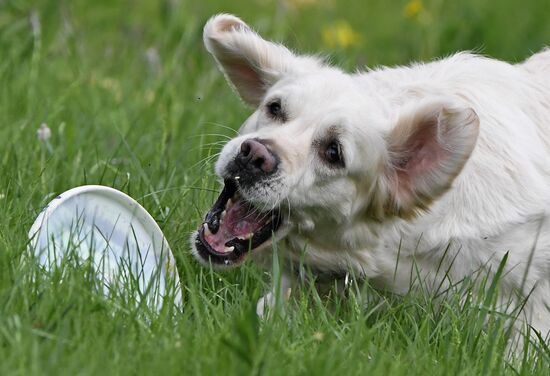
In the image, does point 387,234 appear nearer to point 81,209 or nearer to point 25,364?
point 81,209

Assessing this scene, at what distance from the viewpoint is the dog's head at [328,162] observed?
3562 mm

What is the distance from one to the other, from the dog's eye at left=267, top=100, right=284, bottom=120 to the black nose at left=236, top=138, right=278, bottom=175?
0.73 ft

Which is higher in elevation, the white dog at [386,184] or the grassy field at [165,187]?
the white dog at [386,184]

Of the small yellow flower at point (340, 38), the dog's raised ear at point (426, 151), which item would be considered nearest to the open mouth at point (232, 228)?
the dog's raised ear at point (426, 151)

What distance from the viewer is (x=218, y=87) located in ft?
21.2

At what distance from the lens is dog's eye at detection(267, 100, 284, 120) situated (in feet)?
12.3

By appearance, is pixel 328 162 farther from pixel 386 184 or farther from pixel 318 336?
pixel 318 336

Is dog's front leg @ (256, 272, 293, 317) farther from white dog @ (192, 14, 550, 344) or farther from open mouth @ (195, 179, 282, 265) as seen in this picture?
open mouth @ (195, 179, 282, 265)

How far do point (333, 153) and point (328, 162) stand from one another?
3 centimetres

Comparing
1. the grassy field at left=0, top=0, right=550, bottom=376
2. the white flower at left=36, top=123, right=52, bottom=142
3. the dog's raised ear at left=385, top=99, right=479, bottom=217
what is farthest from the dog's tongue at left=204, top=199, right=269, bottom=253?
the white flower at left=36, top=123, right=52, bottom=142

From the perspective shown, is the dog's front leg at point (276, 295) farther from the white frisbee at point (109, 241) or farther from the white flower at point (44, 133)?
the white flower at point (44, 133)

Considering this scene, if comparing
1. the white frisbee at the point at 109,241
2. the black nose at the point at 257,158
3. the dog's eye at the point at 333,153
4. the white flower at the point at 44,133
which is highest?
the dog's eye at the point at 333,153

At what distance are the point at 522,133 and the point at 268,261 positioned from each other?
97 cm

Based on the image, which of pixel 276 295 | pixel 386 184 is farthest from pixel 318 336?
pixel 386 184
